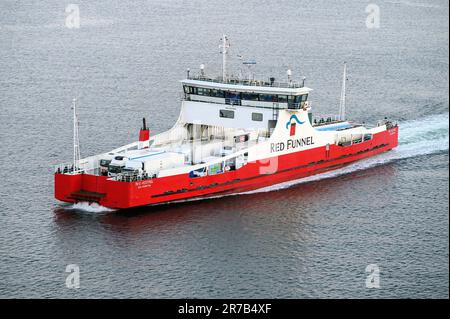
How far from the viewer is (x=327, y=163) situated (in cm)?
7925

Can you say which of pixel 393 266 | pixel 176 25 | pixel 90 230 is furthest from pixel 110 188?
pixel 176 25

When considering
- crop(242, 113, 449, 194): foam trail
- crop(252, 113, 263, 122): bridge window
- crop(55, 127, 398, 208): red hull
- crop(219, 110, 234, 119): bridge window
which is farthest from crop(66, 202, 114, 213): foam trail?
crop(252, 113, 263, 122): bridge window

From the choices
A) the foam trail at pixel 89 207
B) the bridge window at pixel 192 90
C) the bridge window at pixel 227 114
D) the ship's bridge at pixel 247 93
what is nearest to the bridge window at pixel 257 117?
the ship's bridge at pixel 247 93

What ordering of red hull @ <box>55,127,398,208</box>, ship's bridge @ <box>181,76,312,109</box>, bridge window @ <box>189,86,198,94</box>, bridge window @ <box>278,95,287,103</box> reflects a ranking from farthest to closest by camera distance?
bridge window @ <box>189,86,198,94</box>
bridge window @ <box>278,95,287,103</box>
ship's bridge @ <box>181,76,312,109</box>
red hull @ <box>55,127,398,208</box>

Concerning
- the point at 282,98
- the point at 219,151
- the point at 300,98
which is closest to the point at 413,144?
the point at 300,98

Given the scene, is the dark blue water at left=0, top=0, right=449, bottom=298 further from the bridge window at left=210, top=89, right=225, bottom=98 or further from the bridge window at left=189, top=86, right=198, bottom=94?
the bridge window at left=189, top=86, right=198, bottom=94

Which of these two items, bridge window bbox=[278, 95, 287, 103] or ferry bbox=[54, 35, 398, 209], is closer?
ferry bbox=[54, 35, 398, 209]

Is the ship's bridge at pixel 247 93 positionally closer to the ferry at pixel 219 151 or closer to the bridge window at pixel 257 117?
the ferry at pixel 219 151

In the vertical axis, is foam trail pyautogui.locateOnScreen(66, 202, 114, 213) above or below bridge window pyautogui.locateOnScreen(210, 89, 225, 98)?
below

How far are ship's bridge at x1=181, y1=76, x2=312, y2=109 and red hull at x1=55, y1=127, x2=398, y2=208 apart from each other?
4326 mm

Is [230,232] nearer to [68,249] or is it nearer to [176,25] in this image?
[68,249]

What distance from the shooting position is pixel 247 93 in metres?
75.1

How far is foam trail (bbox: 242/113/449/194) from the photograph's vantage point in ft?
260

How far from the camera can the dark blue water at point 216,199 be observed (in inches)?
2175
